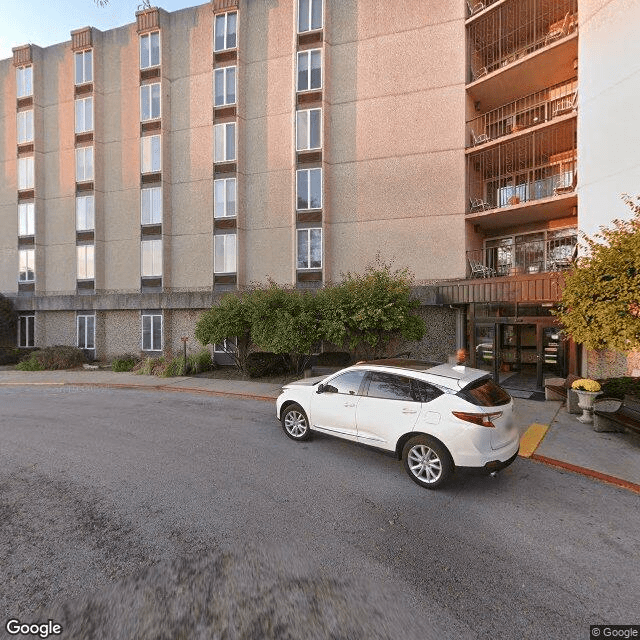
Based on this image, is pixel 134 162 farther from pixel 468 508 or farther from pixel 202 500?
pixel 468 508

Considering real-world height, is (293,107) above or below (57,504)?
above

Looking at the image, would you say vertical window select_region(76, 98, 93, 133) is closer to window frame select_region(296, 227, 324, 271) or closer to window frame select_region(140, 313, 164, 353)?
window frame select_region(140, 313, 164, 353)

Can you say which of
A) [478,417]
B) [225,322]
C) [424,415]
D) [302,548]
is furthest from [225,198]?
[302,548]

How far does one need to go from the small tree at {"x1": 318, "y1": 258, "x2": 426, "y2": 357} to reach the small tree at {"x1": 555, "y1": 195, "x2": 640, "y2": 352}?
5355 mm

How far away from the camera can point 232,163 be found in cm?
1780

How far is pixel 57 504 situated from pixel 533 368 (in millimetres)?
14388

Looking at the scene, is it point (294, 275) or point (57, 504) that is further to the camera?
point (294, 275)

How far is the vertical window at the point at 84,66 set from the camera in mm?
20172

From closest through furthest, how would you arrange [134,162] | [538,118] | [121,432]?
1. [121,432]
2. [538,118]
3. [134,162]

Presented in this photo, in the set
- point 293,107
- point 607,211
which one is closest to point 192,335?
point 293,107

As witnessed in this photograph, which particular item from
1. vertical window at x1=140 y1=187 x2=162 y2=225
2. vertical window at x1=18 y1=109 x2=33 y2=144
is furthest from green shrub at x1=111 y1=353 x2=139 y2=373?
vertical window at x1=18 y1=109 x2=33 y2=144

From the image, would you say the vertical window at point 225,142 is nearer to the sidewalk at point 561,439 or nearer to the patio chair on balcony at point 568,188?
the sidewalk at point 561,439

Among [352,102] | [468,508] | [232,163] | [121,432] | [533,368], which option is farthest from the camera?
[232,163]

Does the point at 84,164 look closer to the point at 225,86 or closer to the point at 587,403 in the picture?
the point at 225,86
